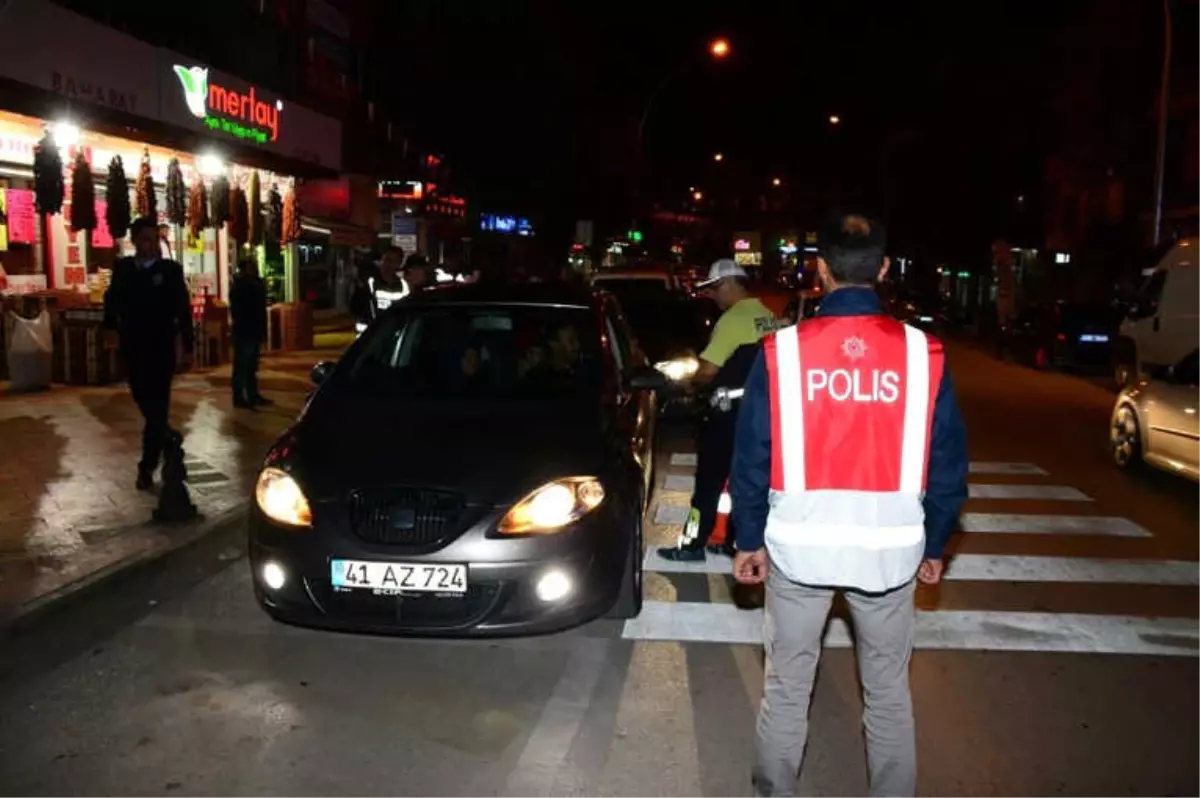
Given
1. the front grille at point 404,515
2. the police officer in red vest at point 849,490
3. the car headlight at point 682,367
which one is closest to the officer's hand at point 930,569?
the police officer in red vest at point 849,490

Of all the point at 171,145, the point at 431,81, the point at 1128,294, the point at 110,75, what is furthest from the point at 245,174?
the point at 1128,294

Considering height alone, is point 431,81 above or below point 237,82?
above

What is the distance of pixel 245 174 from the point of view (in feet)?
58.0

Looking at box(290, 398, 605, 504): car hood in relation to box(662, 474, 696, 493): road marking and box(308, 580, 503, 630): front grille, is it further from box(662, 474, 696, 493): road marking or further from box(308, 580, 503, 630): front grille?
box(662, 474, 696, 493): road marking

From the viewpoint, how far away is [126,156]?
15.8 m

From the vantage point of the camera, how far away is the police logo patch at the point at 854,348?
11.0ft

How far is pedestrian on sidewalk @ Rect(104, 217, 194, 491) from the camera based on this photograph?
8484 mm

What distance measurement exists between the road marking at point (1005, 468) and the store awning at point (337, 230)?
13860 mm

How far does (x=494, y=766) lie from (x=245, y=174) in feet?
49.3

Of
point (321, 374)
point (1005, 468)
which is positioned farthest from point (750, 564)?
point (1005, 468)

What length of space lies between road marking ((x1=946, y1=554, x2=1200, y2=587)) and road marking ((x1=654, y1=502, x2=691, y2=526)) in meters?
2.07

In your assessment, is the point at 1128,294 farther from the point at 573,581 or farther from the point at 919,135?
the point at 919,135

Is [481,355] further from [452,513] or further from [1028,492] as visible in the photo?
[1028,492]

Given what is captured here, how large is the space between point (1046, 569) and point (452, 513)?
425 cm
